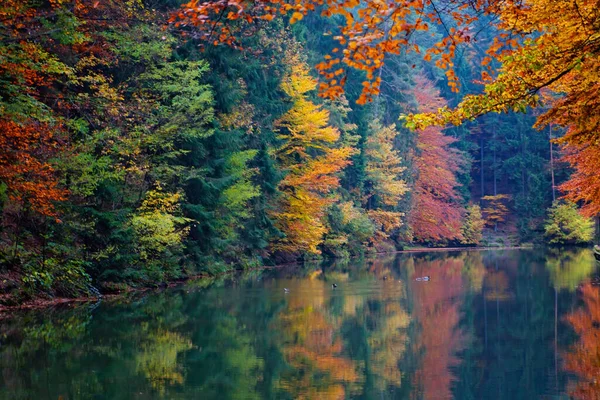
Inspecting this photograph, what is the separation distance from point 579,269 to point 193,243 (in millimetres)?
15108

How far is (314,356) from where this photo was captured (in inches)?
471

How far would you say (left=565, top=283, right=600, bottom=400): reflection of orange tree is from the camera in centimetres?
962

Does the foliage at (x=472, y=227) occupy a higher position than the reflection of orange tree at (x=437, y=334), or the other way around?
the foliage at (x=472, y=227)

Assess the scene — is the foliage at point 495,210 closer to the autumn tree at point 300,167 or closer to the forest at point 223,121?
the forest at point 223,121

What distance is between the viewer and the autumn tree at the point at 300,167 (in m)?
33.3

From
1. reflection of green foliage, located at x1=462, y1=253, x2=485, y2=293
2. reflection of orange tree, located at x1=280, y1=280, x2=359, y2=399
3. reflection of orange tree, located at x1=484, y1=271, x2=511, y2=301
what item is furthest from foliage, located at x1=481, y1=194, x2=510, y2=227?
reflection of orange tree, located at x1=280, y1=280, x2=359, y2=399

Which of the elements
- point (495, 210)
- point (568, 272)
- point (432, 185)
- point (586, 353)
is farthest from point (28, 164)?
point (495, 210)

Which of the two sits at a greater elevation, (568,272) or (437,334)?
(568,272)

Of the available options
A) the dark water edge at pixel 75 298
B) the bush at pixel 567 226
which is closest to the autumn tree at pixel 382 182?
the bush at pixel 567 226

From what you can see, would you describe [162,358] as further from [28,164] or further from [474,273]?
[474,273]

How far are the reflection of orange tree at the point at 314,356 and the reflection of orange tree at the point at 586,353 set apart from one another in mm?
2818

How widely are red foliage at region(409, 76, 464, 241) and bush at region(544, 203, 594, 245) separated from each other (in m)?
6.36

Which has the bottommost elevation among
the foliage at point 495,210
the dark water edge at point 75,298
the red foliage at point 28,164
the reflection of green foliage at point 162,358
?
the reflection of green foliage at point 162,358

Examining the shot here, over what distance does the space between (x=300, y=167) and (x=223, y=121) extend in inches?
296
